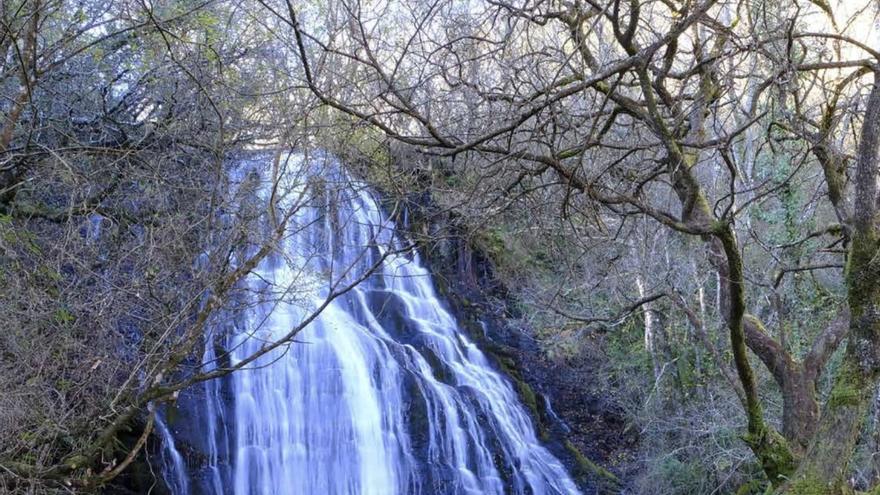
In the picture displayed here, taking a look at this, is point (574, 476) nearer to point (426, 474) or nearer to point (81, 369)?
point (426, 474)

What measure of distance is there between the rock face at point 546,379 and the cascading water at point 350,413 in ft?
1.76

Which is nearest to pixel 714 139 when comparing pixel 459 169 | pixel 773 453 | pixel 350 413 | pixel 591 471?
pixel 773 453

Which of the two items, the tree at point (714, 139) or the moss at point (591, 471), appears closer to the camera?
the tree at point (714, 139)

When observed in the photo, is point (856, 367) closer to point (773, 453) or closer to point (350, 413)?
point (773, 453)

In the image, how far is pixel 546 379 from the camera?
14.9 metres

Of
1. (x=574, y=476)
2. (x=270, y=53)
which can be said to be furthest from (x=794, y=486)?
(x=574, y=476)

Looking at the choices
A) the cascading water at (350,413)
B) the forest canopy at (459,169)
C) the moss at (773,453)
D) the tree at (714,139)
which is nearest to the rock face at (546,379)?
the cascading water at (350,413)

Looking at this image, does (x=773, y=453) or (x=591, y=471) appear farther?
(x=591, y=471)

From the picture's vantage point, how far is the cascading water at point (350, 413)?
34.1ft

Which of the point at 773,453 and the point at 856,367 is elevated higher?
the point at 856,367

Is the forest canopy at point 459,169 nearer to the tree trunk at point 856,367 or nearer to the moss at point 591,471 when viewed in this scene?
the tree trunk at point 856,367

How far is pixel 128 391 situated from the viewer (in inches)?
229

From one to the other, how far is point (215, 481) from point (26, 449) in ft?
14.0

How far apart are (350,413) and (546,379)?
4665 millimetres
